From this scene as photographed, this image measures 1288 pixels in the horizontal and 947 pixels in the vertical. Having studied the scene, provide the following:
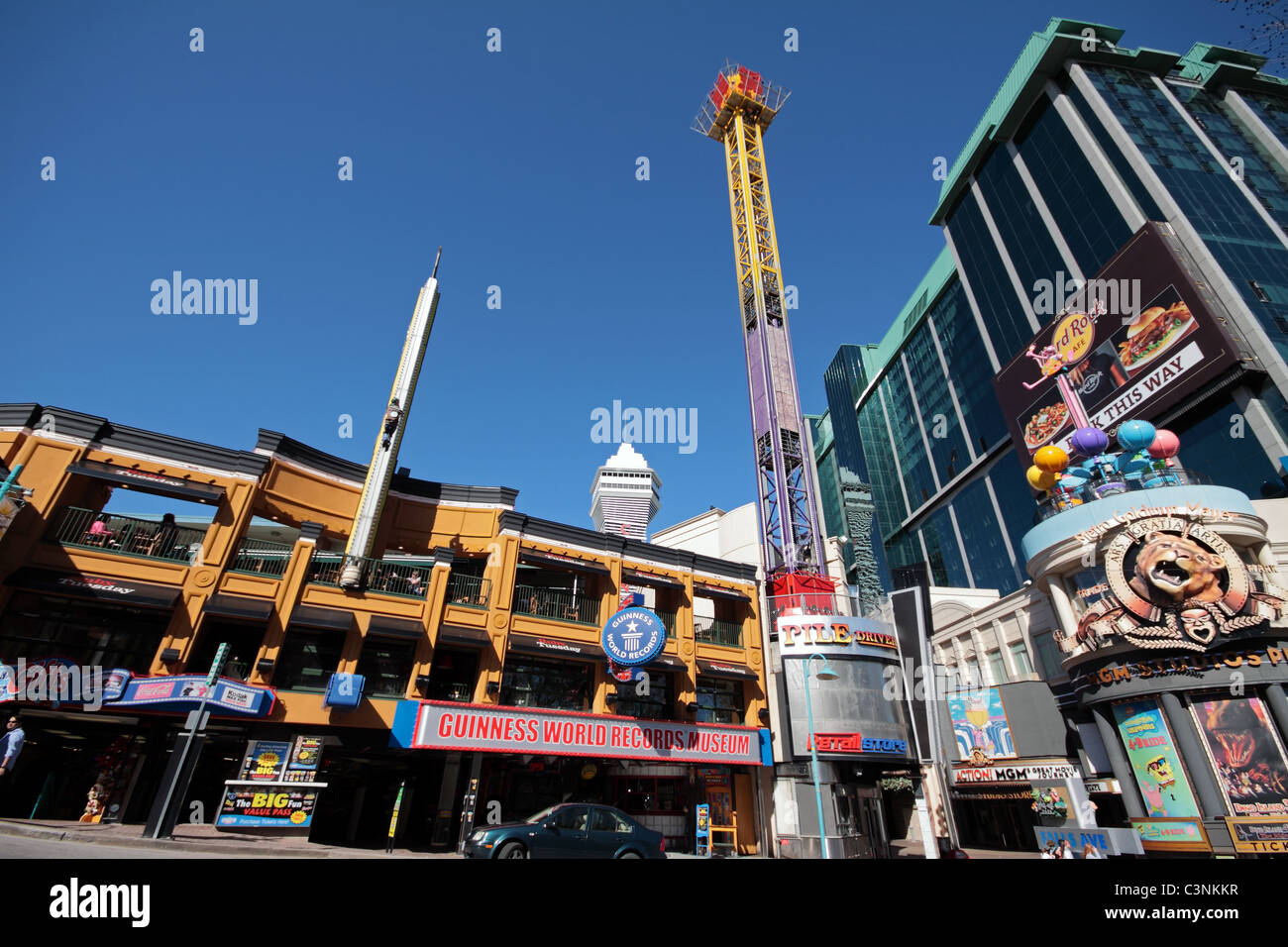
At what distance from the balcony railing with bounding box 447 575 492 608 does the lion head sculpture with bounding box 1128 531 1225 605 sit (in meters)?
27.4

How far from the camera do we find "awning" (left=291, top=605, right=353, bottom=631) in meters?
22.1

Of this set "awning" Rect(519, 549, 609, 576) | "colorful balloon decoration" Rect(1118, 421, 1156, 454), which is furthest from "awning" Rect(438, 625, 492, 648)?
"colorful balloon decoration" Rect(1118, 421, 1156, 454)

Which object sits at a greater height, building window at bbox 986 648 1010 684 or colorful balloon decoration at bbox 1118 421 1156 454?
colorful balloon decoration at bbox 1118 421 1156 454

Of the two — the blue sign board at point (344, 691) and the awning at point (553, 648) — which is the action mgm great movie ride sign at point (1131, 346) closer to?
the awning at point (553, 648)

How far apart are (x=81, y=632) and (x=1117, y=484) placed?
4262 centimetres

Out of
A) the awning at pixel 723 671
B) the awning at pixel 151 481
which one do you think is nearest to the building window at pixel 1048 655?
the awning at pixel 723 671

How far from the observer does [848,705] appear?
28.9 m

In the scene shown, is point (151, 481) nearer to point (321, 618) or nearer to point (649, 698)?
point (321, 618)

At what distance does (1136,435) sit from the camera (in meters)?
29.0

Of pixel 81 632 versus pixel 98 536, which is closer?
pixel 81 632

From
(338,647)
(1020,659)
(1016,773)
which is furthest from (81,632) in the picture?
(1020,659)

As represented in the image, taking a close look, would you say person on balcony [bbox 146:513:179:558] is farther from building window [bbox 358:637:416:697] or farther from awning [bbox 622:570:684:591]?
awning [bbox 622:570:684:591]
